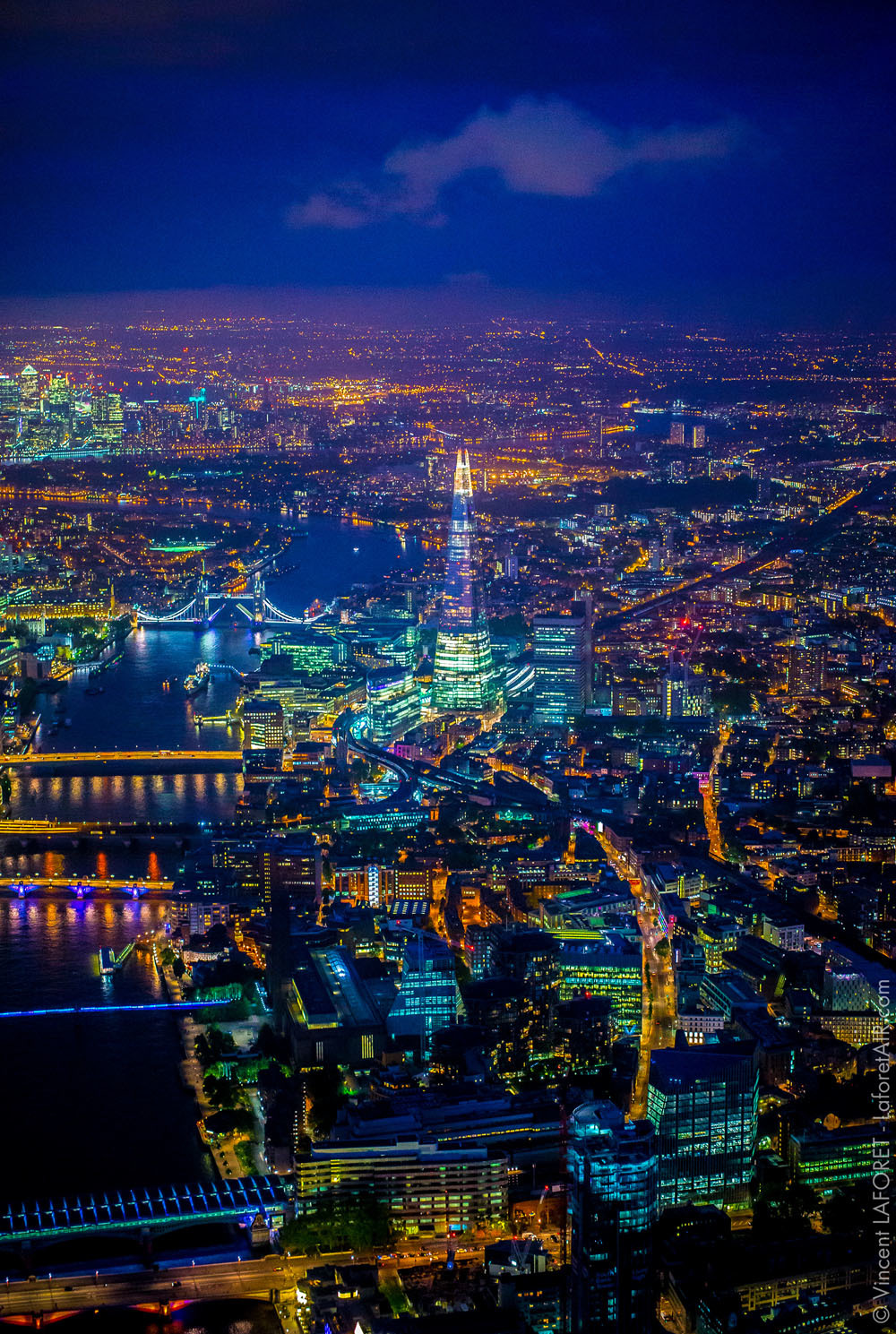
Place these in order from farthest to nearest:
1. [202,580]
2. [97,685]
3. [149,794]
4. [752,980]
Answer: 1. [202,580]
2. [97,685]
3. [149,794]
4. [752,980]

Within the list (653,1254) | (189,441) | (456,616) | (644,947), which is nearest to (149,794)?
(456,616)

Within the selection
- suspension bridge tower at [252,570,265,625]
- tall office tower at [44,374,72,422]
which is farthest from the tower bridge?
tall office tower at [44,374,72,422]

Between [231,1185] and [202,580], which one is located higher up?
[202,580]

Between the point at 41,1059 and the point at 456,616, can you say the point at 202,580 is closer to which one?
the point at 456,616

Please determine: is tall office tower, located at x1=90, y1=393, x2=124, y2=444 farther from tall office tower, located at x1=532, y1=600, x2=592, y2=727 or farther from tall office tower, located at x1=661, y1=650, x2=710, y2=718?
tall office tower, located at x1=661, y1=650, x2=710, y2=718

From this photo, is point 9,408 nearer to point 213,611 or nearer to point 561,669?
point 213,611

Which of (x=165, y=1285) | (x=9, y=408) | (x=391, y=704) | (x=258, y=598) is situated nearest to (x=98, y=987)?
(x=165, y=1285)

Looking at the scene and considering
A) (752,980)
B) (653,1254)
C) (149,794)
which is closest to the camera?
(653,1254)
